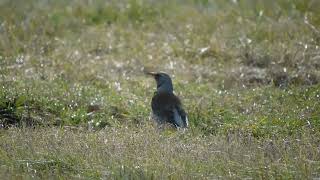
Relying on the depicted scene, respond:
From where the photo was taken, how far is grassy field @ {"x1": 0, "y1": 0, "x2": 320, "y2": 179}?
799cm

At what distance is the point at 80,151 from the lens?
8.27 meters

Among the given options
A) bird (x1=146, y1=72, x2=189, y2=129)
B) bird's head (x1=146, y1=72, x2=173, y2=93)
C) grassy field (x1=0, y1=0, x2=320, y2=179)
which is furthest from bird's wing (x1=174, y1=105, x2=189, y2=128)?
bird's head (x1=146, y1=72, x2=173, y2=93)

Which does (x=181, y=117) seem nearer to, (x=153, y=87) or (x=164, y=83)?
(x=164, y=83)

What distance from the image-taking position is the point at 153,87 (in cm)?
1244

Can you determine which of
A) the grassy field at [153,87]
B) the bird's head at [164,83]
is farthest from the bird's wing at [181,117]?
the bird's head at [164,83]

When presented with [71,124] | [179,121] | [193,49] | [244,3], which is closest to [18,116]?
[71,124]

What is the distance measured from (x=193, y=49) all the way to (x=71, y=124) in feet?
14.8

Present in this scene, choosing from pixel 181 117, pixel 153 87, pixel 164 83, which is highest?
pixel 164 83

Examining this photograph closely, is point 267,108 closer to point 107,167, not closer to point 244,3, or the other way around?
point 107,167

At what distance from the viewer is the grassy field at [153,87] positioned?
314 inches

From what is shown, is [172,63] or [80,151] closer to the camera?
[80,151]

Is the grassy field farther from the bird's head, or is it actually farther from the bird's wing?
the bird's head

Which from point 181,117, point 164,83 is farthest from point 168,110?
point 164,83

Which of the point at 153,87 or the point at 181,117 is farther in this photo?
the point at 153,87
